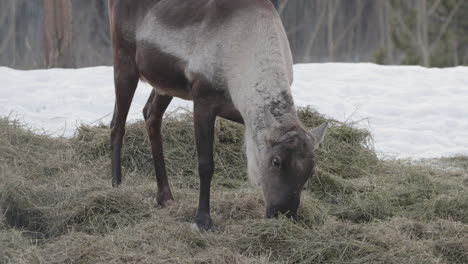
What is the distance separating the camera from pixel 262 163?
14.9 ft

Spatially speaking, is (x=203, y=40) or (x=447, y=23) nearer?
(x=203, y=40)

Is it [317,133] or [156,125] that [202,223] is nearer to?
[317,133]

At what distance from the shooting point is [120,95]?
19.5 feet

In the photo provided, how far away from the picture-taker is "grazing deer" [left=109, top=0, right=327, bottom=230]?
14.6 ft

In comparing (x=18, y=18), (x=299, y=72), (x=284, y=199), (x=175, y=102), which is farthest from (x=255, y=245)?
(x=18, y=18)

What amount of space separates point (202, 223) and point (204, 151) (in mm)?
450

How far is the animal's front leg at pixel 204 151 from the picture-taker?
15.7 feet

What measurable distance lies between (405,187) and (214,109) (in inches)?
81.8

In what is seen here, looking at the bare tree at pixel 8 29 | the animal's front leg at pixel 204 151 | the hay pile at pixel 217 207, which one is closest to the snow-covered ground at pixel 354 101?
the hay pile at pixel 217 207

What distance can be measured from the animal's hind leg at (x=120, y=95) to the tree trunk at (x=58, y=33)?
535 cm

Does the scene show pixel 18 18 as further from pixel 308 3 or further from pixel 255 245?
pixel 255 245

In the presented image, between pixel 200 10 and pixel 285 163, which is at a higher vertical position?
pixel 200 10

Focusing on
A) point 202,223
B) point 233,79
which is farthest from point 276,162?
point 202,223

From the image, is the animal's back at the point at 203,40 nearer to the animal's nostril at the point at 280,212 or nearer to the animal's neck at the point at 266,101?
the animal's neck at the point at 266,101
